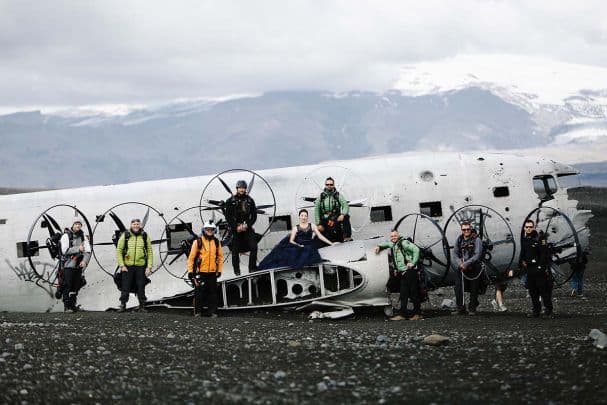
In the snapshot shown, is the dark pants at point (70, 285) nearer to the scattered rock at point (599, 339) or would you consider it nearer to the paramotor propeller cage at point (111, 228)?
the paramotor propeller cage at point (111, 228)

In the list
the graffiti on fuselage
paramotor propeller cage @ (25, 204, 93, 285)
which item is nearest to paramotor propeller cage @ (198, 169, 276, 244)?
paramotor propeller cage @ (25, 204, 93, 285)

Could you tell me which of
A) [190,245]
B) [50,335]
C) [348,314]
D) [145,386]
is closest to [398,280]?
[348,314]

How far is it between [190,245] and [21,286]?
4.59 metres

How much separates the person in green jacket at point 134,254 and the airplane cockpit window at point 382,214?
5.54m

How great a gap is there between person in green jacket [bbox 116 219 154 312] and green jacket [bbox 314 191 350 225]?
4173 mm

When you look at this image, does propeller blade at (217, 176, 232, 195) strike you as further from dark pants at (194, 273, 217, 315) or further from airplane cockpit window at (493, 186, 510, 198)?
airplane cockpit window at (493, 186, 510, 198)

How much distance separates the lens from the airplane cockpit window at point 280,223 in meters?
23.3

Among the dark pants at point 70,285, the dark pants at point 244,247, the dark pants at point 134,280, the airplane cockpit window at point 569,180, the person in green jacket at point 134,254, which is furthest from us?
the airplane cockpit window at point 569,180

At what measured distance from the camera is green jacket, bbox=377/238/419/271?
2164cm

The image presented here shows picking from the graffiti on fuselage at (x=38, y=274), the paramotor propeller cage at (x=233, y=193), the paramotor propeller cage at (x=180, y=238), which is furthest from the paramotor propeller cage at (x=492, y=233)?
the graffiti on fuselage at (x=38, y=274)

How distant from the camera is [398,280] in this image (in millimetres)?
22016

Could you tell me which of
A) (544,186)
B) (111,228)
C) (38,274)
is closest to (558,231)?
(544,186)

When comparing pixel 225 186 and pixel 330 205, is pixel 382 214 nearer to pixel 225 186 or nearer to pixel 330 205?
pixel 330 205

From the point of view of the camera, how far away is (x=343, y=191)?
76.6ft
